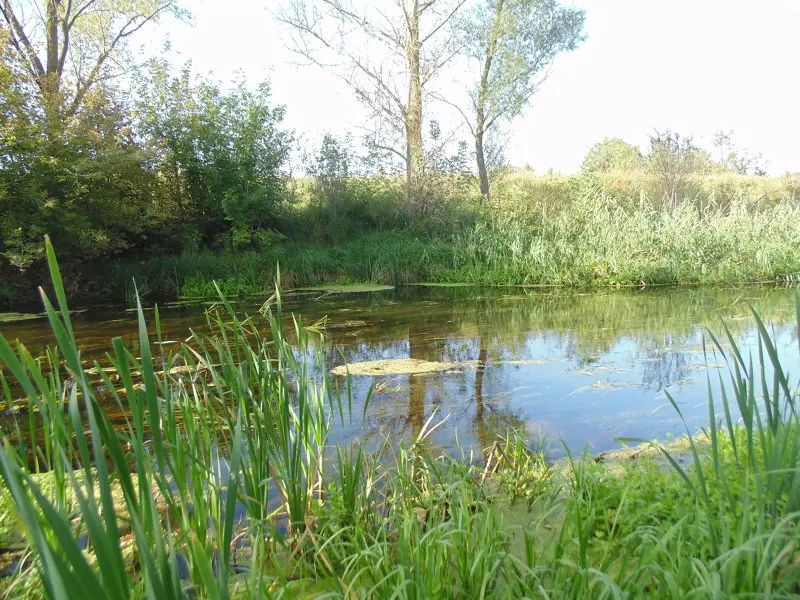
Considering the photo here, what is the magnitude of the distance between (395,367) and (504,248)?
26.3 ft

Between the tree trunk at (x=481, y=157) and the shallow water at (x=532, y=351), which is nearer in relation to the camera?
the shallow water at (x=532, y=351)

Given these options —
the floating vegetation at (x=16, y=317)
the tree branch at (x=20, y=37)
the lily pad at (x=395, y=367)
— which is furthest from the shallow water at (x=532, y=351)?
the tree branch at (x=20, y=37)

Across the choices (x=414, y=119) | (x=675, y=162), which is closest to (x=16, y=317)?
(x=414, y=119)

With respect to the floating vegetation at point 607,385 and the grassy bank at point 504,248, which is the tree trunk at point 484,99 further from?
the floating vegetation at point 607,385

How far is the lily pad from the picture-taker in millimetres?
4723

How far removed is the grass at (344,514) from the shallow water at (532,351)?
32cm

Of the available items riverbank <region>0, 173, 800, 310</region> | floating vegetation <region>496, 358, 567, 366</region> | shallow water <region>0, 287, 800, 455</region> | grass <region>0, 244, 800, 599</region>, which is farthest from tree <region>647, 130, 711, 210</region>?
grass <region>0, 244, 800, 599</region>

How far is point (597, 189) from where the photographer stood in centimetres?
1252

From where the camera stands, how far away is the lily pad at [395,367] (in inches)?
186

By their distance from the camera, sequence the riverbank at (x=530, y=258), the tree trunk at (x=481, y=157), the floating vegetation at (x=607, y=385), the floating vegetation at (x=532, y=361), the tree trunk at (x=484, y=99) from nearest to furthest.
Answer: the floating vegetation at (x=607, y=385) → the floating vegetation at (x=532, y=361) → the riverbank at (x=530, y=258) → the tree trunk at (x=484, y=99) → the tree trunk at (x=481, y=157)

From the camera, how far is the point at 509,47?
58.5 feet

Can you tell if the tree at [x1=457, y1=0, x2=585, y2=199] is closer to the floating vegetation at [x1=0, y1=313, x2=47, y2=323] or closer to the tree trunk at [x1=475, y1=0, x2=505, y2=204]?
the tree trunk at [x1=475, y1=0, x2=505, y2=204]

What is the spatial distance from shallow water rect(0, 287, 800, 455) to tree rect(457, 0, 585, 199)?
952cm

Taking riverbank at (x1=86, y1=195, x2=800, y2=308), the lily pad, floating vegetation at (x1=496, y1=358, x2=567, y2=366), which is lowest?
floating vegetation at (x1=496, y1=358, x2=567, y2=366)
